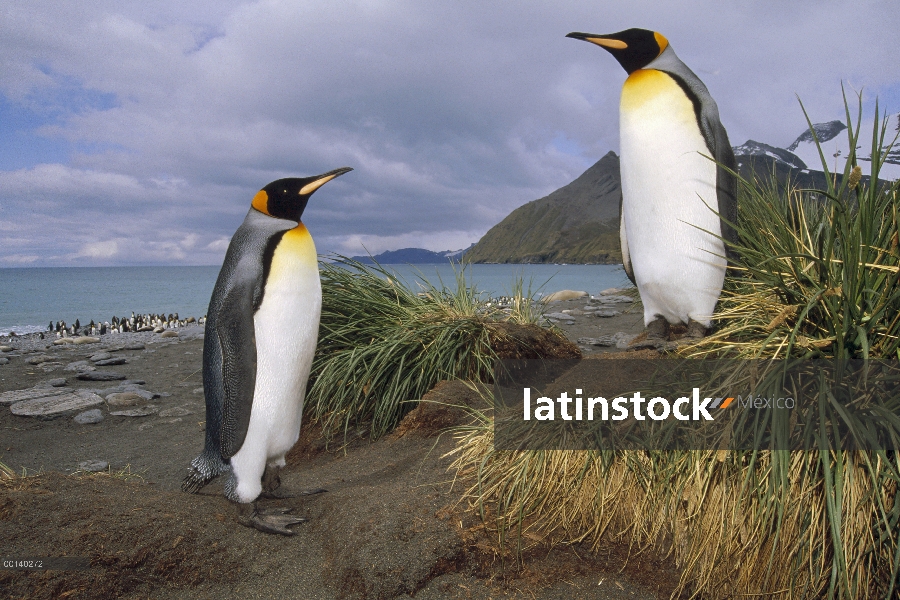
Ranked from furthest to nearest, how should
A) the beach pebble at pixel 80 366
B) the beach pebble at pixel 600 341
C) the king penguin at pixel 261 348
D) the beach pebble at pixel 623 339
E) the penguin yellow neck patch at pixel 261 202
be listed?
the beach pebble at pixel 80 366
the beach pebble at pixel 600 341
the beach pebble at pixel 623 339
the penguin yellow neck patch at pixel 261 202
the king penguin at pixel 261 348

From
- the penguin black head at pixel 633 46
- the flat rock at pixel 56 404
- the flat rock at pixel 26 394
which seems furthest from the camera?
the flat rock at pixel 26 394

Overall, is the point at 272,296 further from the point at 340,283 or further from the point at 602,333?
the point at 602,333

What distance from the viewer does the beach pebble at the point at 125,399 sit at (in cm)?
641

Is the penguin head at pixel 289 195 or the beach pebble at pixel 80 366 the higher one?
the penguin head at pixel 289 195

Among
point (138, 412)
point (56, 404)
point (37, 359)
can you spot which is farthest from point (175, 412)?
point (37, 359)

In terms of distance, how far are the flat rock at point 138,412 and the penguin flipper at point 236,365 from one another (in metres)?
4.04

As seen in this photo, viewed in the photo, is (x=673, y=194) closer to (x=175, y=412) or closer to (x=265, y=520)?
(x=265, y=520)

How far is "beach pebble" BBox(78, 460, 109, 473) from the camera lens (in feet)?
14.9

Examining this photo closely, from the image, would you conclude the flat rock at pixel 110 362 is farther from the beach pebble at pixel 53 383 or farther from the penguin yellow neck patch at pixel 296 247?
the penguin yellow neck patch at pixel 296 247

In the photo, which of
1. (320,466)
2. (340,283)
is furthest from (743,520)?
(340,283)

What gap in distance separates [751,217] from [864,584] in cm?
308

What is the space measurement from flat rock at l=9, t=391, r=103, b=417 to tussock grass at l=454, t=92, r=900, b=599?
5.51m

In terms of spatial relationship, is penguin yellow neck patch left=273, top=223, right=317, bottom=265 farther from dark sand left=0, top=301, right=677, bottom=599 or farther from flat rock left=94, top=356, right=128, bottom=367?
flat rock left=94, top=356, right=128, bottom=367

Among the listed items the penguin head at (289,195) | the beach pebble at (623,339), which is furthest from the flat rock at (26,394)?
the beach pebble at (623,339)
